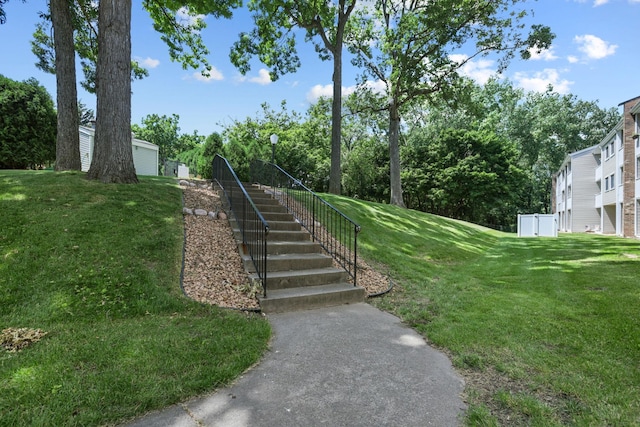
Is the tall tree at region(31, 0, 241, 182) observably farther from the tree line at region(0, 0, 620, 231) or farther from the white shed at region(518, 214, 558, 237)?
the white shed at region(518, 214, 558, 237)

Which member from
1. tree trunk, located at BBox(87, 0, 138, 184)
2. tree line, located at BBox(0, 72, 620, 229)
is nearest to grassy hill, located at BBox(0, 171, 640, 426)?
tree trunk, located at BBox(87, 0, 138, 184)

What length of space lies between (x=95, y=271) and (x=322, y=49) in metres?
16.4

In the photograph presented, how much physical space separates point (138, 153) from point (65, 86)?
10.6m

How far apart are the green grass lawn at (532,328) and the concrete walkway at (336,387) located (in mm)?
277

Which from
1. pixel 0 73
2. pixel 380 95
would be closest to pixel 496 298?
pixel 380 95

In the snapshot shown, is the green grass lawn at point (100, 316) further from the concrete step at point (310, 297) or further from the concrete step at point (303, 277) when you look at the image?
the concrete step at point (303, 277)

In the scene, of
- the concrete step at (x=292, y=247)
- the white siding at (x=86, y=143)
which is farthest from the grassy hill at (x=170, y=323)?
the white siding at (x=86, y=143)

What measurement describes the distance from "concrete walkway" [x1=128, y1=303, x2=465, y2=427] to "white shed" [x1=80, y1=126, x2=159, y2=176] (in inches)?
691

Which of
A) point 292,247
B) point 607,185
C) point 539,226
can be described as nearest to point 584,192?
point 607,185

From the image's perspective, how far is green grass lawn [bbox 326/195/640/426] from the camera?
2.35 meters

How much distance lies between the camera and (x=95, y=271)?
→ 4.14m

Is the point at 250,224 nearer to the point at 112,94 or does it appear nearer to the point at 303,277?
the point at 303,277

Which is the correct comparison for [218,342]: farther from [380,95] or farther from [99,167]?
[380,95]

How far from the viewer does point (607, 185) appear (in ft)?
75.6
